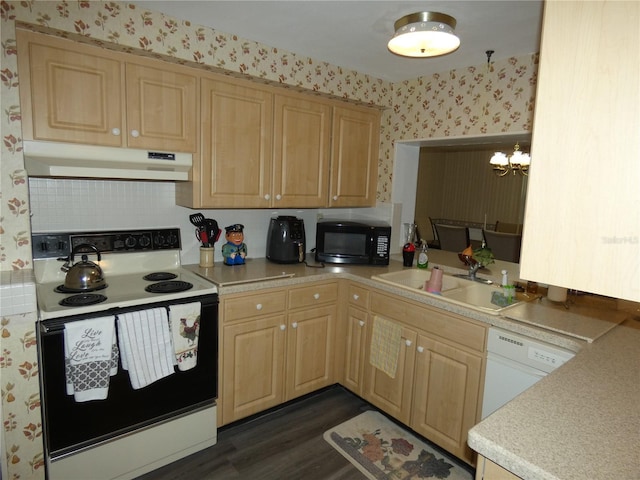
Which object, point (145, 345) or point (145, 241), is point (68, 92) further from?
point (145, 345)

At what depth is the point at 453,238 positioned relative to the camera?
17.1 feet

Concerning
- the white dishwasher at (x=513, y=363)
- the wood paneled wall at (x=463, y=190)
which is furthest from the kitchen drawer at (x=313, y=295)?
the wood paneled wall at (x=463, y=190)

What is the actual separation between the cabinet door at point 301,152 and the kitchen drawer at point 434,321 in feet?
2.81

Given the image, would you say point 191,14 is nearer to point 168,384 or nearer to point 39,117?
point 39,117

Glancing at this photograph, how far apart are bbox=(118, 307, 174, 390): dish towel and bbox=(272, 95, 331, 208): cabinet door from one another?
3.49 ft

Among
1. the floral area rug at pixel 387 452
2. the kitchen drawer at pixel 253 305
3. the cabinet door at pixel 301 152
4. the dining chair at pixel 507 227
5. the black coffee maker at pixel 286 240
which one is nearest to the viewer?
the floral area rug at pixel 387 452

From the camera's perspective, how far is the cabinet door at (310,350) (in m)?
2.51

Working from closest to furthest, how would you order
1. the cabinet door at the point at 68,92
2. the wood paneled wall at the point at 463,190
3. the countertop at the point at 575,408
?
the countertop at the point at 575,408, the cabinet door at the point at 68,92, the wood paneled wall at the point at 463,190

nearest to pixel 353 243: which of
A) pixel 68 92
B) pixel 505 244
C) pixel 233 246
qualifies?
pixel 233 246

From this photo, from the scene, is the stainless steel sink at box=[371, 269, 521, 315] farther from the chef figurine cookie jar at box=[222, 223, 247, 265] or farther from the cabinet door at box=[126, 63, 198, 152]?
the cabinet door at box=[126, 63, 198, 152]

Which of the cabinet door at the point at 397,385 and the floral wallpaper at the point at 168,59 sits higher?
the floral wallpaper at the point at 168,59

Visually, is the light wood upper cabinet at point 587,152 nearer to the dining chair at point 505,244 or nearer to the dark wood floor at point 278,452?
the dark wood floor at point 278,452

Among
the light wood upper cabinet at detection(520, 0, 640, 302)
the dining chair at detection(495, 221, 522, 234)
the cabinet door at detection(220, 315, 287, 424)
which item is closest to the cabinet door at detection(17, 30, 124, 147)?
the cabinet door at detection(220, 315, 287, 424)

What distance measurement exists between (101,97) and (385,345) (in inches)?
81.0
